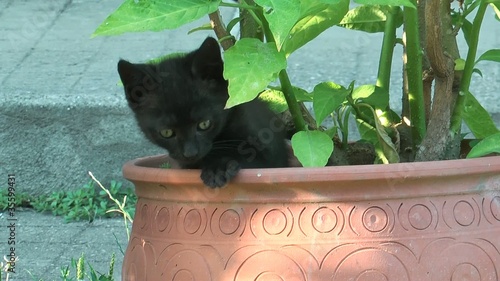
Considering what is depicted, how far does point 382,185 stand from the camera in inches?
46.3

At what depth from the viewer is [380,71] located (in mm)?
1650

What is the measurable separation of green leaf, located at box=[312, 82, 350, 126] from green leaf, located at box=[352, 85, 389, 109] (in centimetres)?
12

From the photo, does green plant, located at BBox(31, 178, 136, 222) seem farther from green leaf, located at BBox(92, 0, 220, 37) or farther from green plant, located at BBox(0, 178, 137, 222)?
green leaf, located at BBox(92, 0, 220, 37)

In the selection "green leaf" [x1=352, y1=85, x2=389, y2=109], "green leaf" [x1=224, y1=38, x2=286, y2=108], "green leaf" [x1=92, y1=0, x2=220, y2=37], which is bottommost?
"green leaf" [x1=352, y1=85, x2=389, y2=109]

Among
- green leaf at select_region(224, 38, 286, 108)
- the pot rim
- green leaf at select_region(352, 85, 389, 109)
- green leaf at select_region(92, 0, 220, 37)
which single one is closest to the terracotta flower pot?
the pot rim

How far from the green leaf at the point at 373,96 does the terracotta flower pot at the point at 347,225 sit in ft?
1.18

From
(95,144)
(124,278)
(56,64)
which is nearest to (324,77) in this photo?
(95,144)

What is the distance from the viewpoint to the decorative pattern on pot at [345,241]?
116 centimetres

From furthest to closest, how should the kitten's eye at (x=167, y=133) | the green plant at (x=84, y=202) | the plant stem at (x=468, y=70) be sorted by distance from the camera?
the green plant at (x=84, y=202), the kitten's eye at (x=167, y=133), the plant stem at (x=468, y=70)

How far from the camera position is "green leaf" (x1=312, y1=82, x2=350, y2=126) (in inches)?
54.1

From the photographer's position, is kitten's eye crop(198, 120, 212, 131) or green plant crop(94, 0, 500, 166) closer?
green plant crop(94, 0, 500, 166)

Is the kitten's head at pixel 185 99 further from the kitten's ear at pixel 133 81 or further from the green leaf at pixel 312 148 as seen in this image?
the green leaf at pixel 312 148

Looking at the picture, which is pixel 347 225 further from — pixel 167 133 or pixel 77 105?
pixel 77 105

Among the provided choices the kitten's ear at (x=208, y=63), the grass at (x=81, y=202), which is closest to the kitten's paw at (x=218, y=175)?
the kitten's ear at (x=208, y=63)
